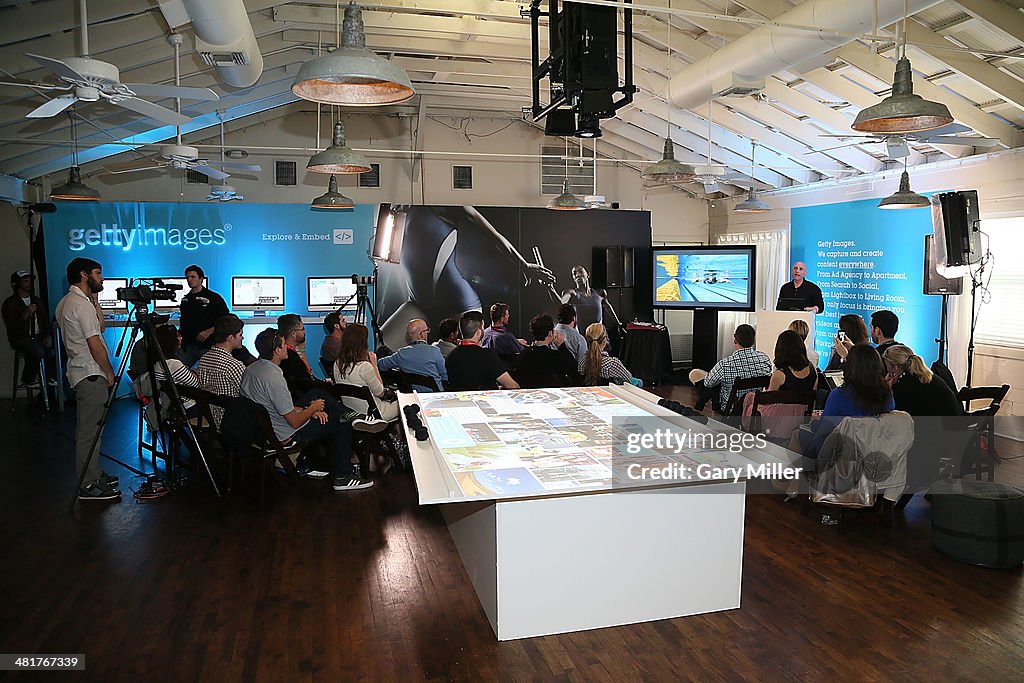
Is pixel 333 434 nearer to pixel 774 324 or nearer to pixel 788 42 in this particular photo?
pixel 788 42

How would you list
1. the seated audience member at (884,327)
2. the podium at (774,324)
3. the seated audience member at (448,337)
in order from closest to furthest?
the seated audience member at (884,327) → the seated audience member at (448,337) → the podium at (774,324)

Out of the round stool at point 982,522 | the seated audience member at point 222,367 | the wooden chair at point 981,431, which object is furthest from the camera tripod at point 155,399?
the wooden chair at point 981,431

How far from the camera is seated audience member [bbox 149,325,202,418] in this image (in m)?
5.34

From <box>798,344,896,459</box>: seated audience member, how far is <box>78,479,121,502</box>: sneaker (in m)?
4.63

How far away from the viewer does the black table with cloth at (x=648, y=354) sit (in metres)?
10.4

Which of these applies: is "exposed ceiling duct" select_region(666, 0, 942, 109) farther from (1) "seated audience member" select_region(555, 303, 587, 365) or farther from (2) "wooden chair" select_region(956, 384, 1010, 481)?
(2) "wooden chair" select_region(956, 384, 1010, 481)

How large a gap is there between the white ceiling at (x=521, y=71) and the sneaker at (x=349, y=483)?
11.8 feet

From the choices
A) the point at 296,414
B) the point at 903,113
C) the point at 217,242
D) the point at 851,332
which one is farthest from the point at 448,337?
the point at 217,242

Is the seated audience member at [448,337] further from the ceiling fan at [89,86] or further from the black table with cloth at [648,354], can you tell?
the black table with cloth at [648,354]

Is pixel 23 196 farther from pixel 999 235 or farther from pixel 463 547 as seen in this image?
pixel 999 235

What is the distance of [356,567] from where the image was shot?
12.8 ft

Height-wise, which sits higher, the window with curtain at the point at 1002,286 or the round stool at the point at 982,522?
the window with curtain at the point at 1002,286

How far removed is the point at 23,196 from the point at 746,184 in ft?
32.2

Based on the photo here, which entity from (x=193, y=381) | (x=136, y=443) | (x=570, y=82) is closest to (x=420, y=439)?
(x=570, y=82)
